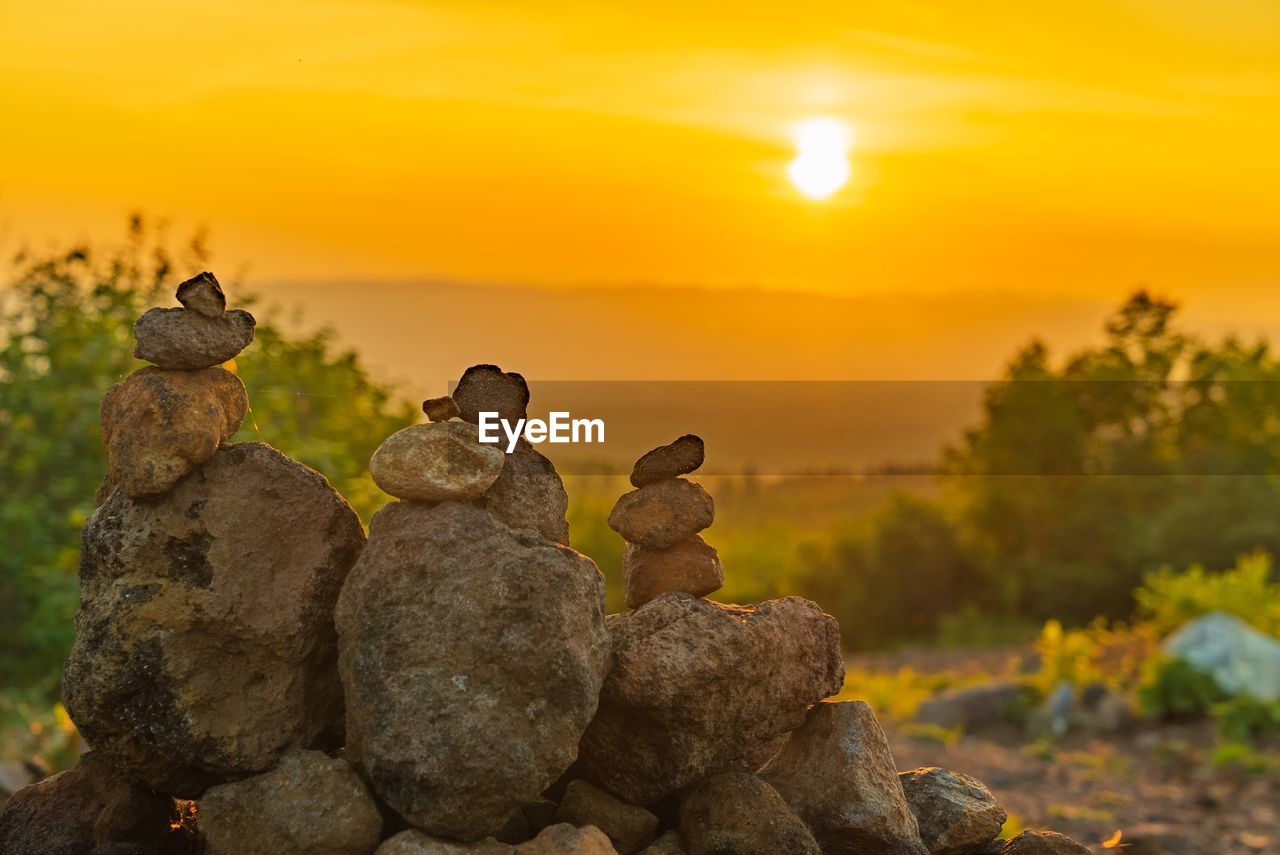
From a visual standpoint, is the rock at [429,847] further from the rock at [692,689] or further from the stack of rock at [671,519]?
the stack of rock at [671,519]


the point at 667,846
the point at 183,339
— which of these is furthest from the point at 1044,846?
the point at 183,339

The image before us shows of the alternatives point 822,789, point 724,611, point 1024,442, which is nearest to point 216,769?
point 724,611

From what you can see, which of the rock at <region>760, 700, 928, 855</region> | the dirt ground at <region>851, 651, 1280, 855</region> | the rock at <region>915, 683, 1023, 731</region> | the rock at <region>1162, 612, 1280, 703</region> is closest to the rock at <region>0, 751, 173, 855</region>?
the rock at <region>760, 700, 928, 855</region>

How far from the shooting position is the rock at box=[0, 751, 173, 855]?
17.2ft

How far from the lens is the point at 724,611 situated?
5.31 metres

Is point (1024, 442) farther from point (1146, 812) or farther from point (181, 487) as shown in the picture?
point (181, 487)

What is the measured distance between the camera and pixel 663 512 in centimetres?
562

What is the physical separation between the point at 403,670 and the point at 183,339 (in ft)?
4.72

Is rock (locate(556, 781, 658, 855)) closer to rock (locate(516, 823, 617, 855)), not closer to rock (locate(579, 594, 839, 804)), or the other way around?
rock (locate(579, 594, 839, 804))

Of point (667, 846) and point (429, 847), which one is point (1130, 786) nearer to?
point (667, 846)

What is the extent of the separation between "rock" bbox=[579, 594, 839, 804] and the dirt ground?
6.48 metres

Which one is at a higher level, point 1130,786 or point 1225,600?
point 1225,600

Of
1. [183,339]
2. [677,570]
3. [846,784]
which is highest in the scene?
[183,339]

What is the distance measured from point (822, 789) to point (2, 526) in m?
12.6
